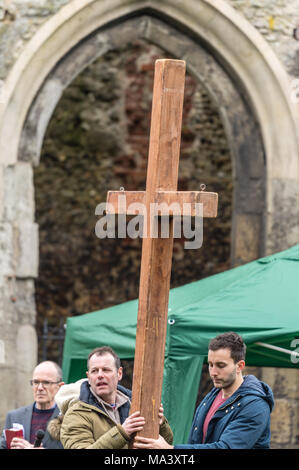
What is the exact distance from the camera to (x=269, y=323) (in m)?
4.88

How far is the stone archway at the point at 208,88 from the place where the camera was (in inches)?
275

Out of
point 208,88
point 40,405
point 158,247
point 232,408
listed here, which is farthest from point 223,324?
point 208,88

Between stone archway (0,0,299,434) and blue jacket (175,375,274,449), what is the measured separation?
3.56 metres

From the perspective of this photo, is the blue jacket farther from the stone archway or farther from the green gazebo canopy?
the stone archway

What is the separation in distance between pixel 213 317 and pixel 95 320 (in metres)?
1.29

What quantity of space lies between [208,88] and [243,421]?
448cm

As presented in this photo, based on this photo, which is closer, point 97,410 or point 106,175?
point 97,410

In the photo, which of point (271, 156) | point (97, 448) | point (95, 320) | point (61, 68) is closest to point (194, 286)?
point (95, 320)

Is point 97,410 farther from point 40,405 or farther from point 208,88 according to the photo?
point 208,88

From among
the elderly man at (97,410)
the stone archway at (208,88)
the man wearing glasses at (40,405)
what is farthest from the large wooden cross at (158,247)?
the stone archway at (208,88)

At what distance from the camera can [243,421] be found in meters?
3.52

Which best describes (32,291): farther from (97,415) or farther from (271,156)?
(97,415)
